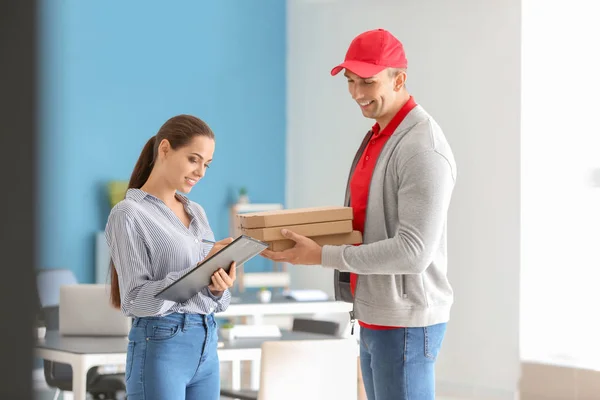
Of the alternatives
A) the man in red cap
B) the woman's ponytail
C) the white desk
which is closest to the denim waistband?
the woman's ponytail

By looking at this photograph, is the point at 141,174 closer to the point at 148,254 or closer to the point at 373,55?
the point at 148,254

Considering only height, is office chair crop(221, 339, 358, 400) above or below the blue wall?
below

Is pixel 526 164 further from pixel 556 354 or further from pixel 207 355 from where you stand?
pixel 207 355

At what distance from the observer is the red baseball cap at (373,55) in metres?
1.88

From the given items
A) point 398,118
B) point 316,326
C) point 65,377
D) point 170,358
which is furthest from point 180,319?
point 316,326

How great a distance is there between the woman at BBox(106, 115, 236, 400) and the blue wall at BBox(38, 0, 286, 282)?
12.0ft

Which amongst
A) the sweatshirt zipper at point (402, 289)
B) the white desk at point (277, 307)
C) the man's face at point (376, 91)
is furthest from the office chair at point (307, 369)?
the white desk at point (277, 307)

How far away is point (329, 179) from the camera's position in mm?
7391

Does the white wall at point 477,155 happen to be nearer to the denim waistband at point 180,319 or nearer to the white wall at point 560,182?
the white wall at point 560,182

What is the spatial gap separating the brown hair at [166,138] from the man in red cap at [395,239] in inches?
14.9

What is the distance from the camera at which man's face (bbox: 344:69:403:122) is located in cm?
190

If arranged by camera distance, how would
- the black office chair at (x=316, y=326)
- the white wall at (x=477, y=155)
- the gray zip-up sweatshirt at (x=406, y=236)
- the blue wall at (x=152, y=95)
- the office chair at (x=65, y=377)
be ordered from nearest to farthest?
the gray zip-up sweatshirt at (x=406, y=236) → the office chair at (x=65, y=377) → the black office chair at (x=316, y=326) → the white wall at (x=477, y=155) → the blue wall at (x=152, y=95)

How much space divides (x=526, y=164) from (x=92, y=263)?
3486mm

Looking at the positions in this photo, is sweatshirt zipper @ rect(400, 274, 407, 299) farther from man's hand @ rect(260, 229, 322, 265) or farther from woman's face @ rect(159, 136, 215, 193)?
woman's face @ rect(159, 136, 215, 193)
